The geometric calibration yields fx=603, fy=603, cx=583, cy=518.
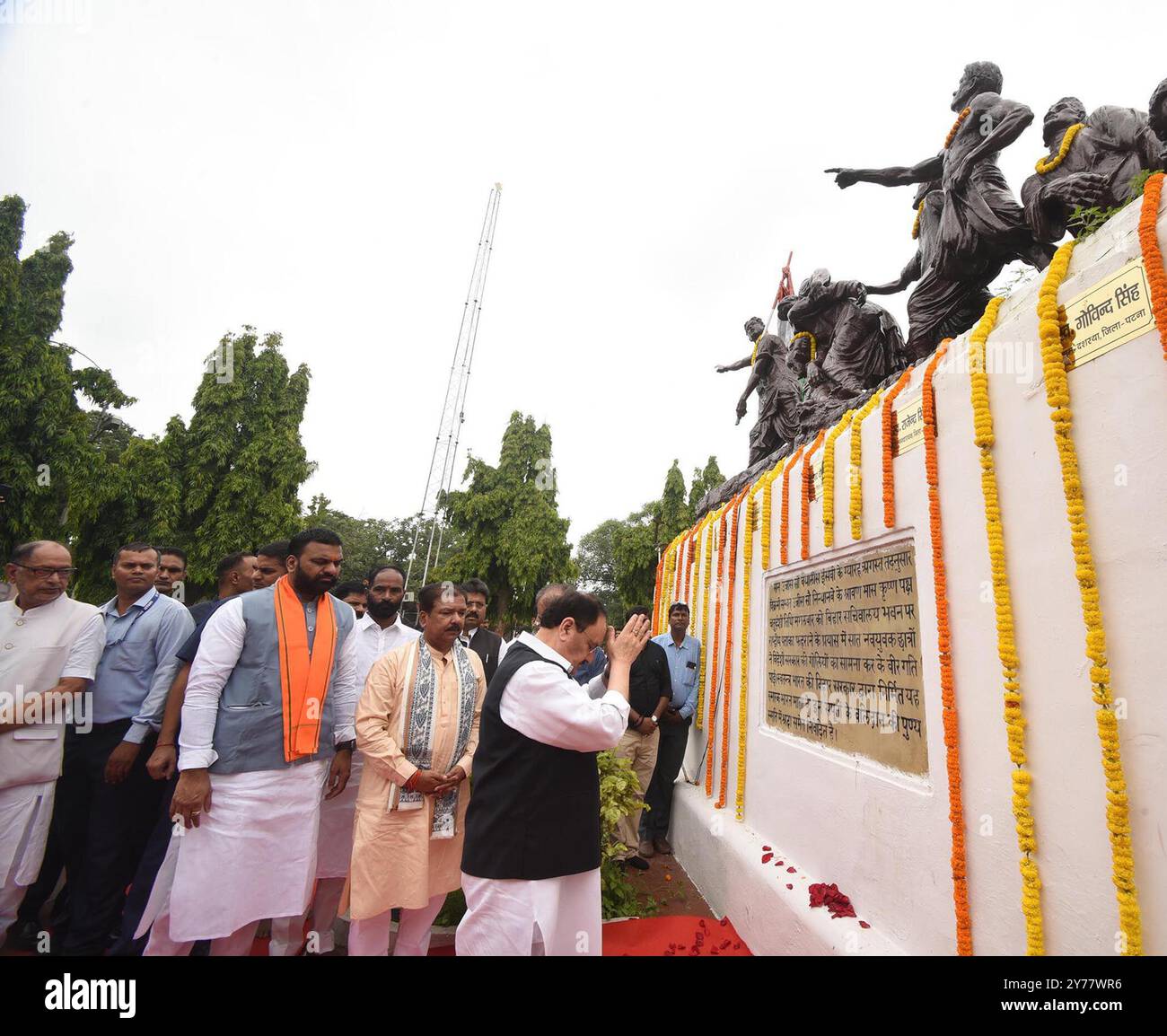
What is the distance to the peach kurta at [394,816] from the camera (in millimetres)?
2590

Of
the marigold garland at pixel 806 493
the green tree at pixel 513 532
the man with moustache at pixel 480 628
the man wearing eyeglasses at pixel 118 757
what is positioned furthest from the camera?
the green tree at pixel 513 532

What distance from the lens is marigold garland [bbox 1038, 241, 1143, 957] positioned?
1.58 meters

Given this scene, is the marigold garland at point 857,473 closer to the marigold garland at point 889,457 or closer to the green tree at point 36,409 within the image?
the marigold garland at point 889,457

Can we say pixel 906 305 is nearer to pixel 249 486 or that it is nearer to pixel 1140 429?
pixel 1140 429

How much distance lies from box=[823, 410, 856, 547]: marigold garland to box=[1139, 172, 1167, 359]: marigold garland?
1.62 meters

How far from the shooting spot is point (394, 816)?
265 centimetres

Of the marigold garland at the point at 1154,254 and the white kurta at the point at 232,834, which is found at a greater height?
the marigold garland at the point at 1154,254

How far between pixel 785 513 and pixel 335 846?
328cm

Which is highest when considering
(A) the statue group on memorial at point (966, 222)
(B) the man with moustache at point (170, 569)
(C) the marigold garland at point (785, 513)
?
(A) the statue group on memorial at point (966, 222)

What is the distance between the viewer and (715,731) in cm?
473

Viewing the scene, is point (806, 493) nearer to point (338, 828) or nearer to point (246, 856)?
point (338, 828)

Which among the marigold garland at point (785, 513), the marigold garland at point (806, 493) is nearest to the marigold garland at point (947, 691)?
the marigold garland at point (806, 493)
